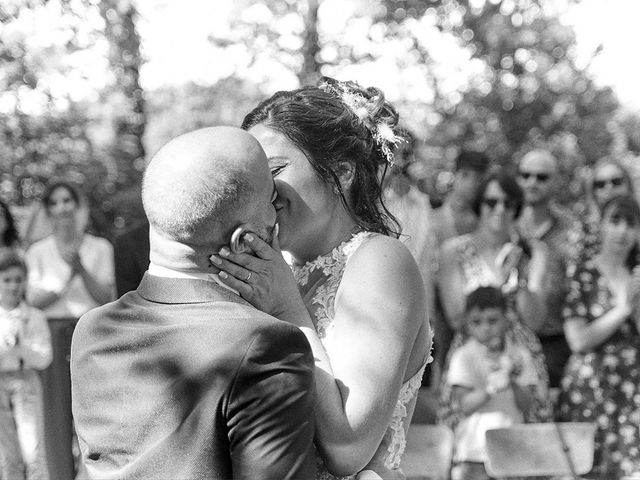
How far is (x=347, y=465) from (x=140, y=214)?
9.43 meters

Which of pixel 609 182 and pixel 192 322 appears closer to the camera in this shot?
pixel 192 322

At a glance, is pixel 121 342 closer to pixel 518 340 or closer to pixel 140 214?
pixel 518 340

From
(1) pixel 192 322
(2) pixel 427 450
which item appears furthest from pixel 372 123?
(2) pixel 427 450

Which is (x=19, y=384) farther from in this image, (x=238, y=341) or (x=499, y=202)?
(x=238, y=341)

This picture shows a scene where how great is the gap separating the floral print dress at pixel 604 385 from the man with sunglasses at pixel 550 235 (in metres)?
0.31

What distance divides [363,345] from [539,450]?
3388 mm

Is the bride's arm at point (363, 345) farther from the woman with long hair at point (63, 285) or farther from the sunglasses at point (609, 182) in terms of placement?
the sunglasses at point (609, 182)

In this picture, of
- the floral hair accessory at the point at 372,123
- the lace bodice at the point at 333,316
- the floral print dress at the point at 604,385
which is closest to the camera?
the lace bodice at the point at 333,316

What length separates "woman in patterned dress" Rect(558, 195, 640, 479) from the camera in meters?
5.62

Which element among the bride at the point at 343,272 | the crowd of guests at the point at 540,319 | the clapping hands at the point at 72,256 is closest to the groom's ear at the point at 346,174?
the bride at the point at 343,272

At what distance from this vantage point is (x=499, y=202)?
20.6 ft

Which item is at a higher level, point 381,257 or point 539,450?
point 381,257

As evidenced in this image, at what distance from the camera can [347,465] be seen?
191 cm

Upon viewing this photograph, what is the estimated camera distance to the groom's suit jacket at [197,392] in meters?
1.62
